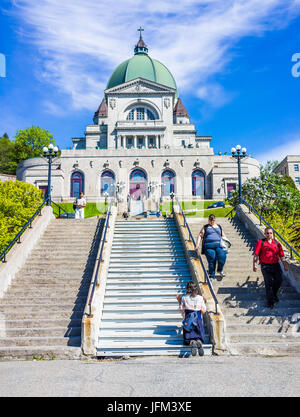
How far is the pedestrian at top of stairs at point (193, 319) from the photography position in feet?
24.9

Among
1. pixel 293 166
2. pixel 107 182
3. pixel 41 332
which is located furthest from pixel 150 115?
pixel 41 332

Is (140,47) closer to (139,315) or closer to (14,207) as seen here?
(14,207)

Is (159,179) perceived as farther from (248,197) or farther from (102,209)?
(248,197)

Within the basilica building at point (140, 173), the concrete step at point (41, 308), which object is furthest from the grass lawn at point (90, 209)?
the concrete step at point (41, 308)

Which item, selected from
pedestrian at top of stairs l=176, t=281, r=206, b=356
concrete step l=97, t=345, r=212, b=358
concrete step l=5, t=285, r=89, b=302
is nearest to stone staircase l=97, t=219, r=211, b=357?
concrete step l=97, t=345, r=212, b=358

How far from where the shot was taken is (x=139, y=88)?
60156mm

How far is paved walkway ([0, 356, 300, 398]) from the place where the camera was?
16.6 feet

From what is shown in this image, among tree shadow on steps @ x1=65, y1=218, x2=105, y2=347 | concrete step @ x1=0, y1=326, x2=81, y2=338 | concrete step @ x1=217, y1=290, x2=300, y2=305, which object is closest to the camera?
tree shadow on steps @ x1=65, y1=218, x2=105, y2=347

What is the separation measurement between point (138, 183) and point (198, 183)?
7515mm

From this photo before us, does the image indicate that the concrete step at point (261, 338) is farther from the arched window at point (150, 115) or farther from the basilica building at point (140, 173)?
the arched window at point (150, 115)

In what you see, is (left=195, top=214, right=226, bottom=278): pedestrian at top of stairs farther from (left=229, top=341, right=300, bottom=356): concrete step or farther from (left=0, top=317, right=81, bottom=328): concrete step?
(left=0, top=317, right=81, bottom=328): concrete step

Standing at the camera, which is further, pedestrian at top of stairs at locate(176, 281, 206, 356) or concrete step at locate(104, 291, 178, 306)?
concrete step at locate(104, 291, 178, 306)

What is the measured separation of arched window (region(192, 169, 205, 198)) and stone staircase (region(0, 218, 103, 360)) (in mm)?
35321
